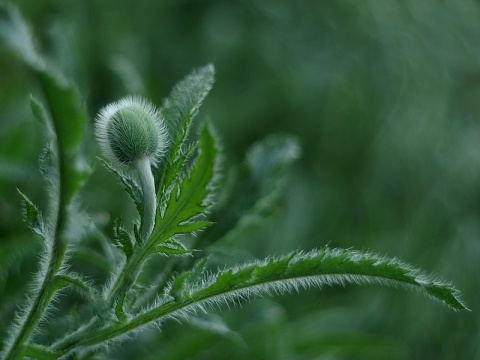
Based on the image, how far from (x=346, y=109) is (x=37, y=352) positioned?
160 centimetres

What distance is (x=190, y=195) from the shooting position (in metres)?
0.71

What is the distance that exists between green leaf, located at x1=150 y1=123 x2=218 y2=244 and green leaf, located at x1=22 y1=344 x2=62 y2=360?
15 cm

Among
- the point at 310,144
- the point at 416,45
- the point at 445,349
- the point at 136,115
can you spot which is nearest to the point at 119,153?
the point at 136,115

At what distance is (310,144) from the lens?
210 centimetres

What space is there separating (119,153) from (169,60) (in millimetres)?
1409

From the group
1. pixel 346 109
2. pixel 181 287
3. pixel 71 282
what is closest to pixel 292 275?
pixel 181 287

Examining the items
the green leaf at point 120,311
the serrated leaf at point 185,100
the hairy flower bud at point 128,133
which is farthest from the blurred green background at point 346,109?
the green leaf at point 120,311

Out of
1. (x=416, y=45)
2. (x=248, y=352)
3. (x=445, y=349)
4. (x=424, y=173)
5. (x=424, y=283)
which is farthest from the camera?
(x=416, y=45)

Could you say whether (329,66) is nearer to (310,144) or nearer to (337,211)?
(310,144)

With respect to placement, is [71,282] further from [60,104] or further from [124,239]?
[60,104]

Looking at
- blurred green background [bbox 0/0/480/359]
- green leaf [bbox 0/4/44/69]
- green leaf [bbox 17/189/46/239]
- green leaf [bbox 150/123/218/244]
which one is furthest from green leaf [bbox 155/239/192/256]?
blurred green background [bbox 0/0/480/359]

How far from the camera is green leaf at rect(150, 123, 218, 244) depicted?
27.7 inches

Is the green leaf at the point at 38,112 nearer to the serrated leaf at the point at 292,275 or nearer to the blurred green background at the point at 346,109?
the serrated leaf at the point at 292,275

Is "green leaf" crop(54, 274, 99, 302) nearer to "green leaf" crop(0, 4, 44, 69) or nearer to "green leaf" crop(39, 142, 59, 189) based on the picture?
"green leaf" crop(39, 142, 59, 189)
